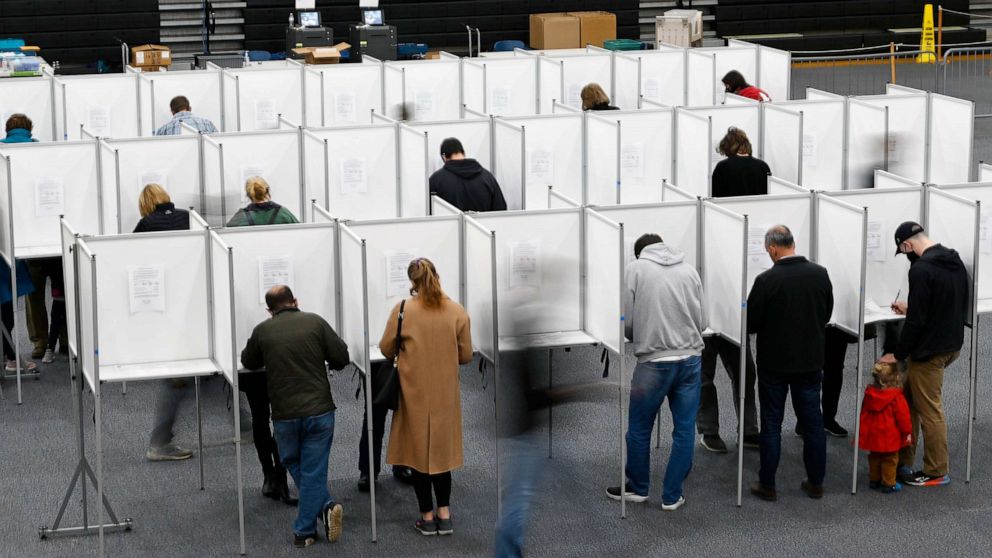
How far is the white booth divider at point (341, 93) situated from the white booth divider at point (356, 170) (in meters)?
2.76

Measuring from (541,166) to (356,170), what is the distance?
4.44 feet

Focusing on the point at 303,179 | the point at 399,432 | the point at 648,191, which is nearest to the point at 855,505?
the point at 399,432

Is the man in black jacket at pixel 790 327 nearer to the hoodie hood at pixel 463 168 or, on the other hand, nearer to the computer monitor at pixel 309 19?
the hoodie hood at pixel 463 168

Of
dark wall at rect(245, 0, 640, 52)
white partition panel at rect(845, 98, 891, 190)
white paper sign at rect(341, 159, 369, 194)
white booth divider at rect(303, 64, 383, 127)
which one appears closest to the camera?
white paper sign at rect(341, 159, 369, 194)

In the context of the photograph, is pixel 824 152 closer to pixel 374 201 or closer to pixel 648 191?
pixel 648 191

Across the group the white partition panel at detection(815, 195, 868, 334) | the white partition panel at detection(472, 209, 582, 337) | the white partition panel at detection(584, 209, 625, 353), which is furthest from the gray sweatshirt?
the white partition panel at detection(815, 195, 868, 334)

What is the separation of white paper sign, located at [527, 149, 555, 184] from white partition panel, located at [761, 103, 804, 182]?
5.59 feet

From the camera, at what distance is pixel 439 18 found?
20328 millimetres

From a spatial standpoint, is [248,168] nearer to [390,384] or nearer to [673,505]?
[390,384]

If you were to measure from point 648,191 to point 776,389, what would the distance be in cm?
374

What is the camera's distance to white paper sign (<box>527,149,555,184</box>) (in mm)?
10070

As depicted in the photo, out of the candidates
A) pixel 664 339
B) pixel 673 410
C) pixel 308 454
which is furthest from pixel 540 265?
pixel 308 454

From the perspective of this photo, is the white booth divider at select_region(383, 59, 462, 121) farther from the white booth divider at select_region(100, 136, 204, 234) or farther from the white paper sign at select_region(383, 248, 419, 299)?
the white paper sign at select_region(383, 248, 419, 299)

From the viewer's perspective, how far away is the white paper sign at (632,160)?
33.6 feet
